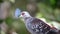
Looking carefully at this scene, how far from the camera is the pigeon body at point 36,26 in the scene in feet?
8.19

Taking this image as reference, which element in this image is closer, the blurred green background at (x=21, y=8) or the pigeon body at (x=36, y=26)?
the pigeon body at (x=36, y=26)

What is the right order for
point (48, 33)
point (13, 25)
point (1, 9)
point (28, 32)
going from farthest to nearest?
point (1, 9) < point (13, 25) < point (28, 32) < point (48, 33)

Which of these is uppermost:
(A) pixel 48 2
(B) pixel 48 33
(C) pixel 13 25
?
(A) pixel 48 2

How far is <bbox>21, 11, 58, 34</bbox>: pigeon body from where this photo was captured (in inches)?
98.3

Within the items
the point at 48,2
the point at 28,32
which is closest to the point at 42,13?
the point at 48,2

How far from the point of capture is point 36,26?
264cm

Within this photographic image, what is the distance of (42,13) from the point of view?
328 centimetres

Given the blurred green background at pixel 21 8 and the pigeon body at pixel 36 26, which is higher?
the blurred green background at pixel 21 8

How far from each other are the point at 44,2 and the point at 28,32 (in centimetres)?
83

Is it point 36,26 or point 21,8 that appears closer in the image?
point 36,26

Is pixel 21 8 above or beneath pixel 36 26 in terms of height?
above

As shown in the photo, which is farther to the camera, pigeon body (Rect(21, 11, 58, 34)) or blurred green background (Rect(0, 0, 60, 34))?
blurred green background (Rect(0, 0, 60, 34))

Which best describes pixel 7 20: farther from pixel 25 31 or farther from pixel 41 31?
pixel 41 31

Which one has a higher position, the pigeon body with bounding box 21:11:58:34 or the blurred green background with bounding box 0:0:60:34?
the blurred green background with bounding box 0:0:60:34
